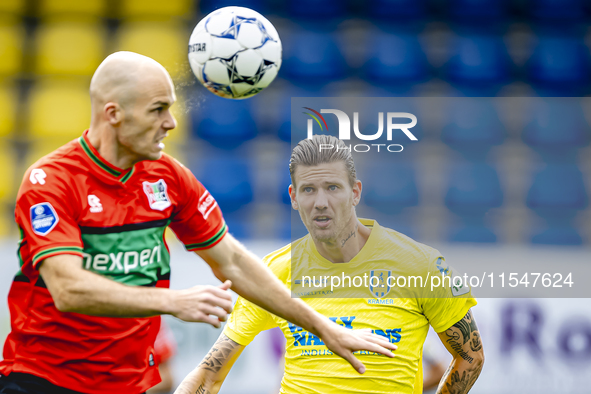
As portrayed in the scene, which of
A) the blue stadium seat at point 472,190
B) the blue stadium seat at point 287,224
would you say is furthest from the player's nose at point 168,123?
the blue stadium seat at point 472,190

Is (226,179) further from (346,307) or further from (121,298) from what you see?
(121,298)

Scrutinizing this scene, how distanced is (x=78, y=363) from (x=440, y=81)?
17.2ft

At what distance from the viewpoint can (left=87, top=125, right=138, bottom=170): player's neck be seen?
7.70 feet

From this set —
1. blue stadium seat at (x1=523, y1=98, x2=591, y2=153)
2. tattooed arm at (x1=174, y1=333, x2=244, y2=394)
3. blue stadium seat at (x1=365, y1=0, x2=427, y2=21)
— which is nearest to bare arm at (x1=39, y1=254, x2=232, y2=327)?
tattooed arm at (x1=174, y1=333, x2=244, y2=394)

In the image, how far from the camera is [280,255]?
11.0ft

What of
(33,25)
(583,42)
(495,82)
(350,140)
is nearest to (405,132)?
(350,140)

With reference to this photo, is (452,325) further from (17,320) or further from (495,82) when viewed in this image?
(495,82)

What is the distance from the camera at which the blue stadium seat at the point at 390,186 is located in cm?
600

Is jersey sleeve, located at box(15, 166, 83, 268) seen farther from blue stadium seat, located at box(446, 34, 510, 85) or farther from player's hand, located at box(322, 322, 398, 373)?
blue stadium seat, located at box(446, 34, 510, 85)

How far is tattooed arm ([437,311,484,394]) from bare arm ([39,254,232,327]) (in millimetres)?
1491

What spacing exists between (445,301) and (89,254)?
1.66 metres

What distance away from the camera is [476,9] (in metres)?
7.00

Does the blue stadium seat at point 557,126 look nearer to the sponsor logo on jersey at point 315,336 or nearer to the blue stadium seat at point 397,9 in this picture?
the blue stadium seat at point 397,9

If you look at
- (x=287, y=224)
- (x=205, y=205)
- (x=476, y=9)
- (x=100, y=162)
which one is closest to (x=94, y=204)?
(x=100, y=162)
